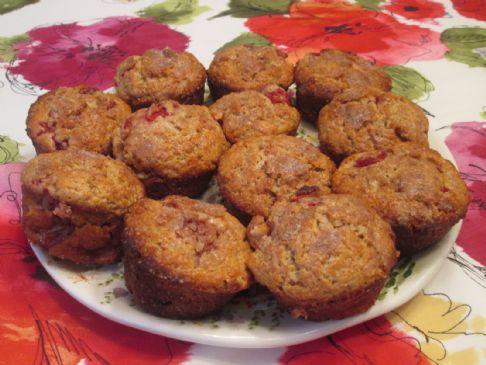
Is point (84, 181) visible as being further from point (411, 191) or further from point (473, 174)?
point (473, 174)

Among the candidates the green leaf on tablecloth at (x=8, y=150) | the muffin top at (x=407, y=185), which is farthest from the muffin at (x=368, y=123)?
the green leaf on tablecloth at (x=8, y=150)

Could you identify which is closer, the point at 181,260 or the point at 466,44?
the point at 181,260

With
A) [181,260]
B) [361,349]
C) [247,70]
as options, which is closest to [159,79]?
[247,70]

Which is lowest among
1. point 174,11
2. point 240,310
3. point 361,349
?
point 361,349

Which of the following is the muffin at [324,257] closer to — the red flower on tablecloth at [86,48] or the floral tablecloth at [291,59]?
the floral tablecloth at [291,59]

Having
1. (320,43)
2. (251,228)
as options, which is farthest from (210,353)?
(320,43)

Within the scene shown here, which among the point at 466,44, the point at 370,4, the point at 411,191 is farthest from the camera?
the point at 370,4

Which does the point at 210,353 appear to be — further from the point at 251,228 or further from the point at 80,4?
the point at 80,4
